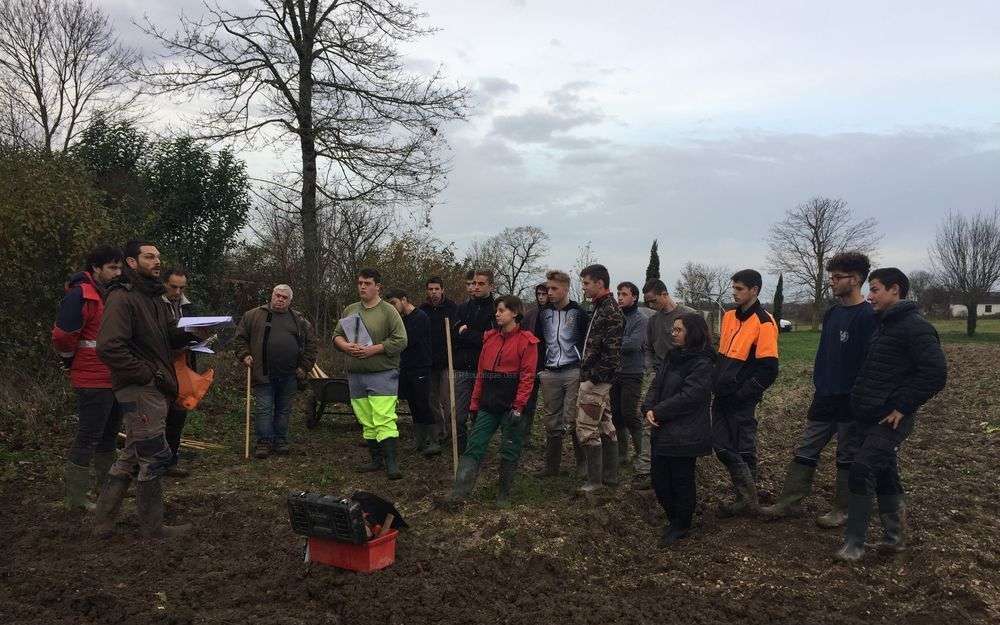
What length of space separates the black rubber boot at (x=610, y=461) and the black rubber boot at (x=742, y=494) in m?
1.04

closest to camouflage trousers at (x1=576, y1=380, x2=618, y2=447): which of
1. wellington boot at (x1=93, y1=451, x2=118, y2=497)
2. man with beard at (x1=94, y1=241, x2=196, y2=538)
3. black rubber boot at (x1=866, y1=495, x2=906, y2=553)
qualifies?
black rubber boot at (x1=866, y1=495, x2=906, y2=553)

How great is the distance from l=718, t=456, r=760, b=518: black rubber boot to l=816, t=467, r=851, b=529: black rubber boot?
49 centimetres

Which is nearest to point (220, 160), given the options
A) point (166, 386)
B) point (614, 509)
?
point (166, 386)

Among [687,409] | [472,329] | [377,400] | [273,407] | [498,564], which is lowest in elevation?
[498,564]

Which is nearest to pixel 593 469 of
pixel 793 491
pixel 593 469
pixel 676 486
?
pixel 593 469

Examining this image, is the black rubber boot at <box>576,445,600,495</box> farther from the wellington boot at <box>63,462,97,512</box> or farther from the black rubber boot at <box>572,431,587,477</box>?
the wellington boot at <box>63,462,97,512</box>

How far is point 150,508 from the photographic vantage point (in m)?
5.03

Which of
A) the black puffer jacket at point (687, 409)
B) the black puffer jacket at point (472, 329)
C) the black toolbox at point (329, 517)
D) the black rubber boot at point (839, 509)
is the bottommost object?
the black rubber boot at point (839, 509)

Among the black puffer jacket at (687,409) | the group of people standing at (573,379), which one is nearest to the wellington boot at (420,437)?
the group of people standing at (573,379)

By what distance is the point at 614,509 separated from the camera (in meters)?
5.73

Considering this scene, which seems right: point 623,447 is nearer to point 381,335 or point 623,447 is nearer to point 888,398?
point 381,335

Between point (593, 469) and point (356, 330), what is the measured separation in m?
2.56

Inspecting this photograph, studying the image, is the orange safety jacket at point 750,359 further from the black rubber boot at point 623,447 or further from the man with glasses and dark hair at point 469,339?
the man with glasses and dark hair at point 469,339

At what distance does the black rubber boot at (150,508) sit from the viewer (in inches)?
197
